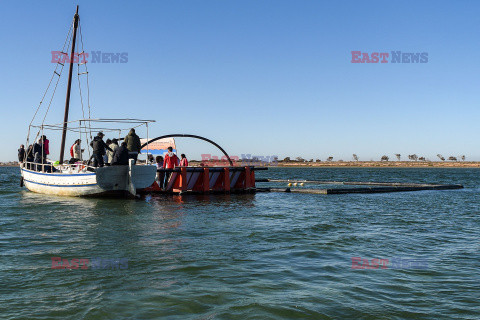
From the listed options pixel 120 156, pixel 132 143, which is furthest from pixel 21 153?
pixel 120 156

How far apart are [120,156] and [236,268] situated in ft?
42.0

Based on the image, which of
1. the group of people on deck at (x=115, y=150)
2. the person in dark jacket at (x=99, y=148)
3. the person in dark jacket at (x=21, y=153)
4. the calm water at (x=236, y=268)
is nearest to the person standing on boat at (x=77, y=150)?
the group of people on deck at (x=115, y=150)

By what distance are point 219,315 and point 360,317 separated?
67.9 inches

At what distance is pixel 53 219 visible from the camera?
42.4 feet

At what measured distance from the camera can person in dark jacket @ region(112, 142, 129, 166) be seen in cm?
1823

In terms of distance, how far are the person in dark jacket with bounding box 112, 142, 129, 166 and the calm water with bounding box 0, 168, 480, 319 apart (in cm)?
466

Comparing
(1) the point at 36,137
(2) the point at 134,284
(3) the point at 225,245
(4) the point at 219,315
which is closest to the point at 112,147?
(1) the point at 36,137

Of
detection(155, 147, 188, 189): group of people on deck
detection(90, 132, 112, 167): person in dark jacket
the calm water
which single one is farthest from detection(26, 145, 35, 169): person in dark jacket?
the calm water

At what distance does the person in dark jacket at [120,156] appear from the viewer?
1823cm

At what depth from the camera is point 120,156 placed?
18297mm

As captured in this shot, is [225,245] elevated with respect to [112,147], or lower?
lower

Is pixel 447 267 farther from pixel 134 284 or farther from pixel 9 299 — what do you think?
pixel 9 299

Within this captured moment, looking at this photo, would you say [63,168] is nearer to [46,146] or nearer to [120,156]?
[46,146]

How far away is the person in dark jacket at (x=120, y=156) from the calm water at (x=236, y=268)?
15.3 feet
